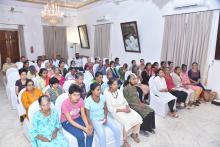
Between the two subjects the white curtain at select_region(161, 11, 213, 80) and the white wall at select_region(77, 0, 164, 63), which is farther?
the white wall at select_region(77, 0, 164, 63)

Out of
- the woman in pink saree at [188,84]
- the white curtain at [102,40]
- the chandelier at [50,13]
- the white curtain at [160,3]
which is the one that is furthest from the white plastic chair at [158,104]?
the white curtain at [102,40]

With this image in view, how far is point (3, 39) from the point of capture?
919 centimetres

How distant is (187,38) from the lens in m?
5.63

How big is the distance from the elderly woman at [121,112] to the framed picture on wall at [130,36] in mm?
4362

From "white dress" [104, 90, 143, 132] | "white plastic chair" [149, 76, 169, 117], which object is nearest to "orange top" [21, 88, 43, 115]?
"white dress" [104, 90, 143, 132]

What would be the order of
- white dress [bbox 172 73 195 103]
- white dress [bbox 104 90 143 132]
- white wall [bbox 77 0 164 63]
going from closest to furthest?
white dress [bbox 104 90 143 132] → white dress [bbox 172 73 195 103] → white wall [bbox 77 0 164 63]

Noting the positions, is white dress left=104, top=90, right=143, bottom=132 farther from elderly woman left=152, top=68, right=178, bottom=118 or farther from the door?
the door

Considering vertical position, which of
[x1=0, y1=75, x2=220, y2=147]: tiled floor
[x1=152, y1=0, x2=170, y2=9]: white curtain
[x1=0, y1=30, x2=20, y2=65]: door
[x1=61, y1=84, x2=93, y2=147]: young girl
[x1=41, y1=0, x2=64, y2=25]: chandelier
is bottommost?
[x1=0, y1=75, x2=220, y2=147]: tiled floor

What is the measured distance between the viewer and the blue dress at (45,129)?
7.57 feet

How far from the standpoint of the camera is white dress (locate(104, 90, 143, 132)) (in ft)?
9.64

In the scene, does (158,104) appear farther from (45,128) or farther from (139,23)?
(139,23)

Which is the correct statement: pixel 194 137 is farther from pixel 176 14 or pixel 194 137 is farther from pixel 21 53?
pixel 21 53

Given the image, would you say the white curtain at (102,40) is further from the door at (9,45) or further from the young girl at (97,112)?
the young girl at (97,112)

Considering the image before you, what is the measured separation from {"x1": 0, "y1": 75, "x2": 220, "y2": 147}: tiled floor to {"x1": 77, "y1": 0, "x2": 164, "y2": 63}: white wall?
2828 millimetres
